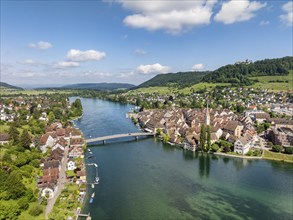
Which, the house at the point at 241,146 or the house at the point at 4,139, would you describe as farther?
the house at the point at 4,139

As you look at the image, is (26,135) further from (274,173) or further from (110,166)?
(274,173)

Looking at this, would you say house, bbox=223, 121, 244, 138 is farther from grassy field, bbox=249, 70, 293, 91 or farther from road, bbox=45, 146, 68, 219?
grassy field, bbox=249, 70, 293, 91

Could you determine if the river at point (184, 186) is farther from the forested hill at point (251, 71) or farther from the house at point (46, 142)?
the forested hill at point (251, 71)

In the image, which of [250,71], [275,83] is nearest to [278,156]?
[275,83]

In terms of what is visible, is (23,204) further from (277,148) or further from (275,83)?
(275,83)

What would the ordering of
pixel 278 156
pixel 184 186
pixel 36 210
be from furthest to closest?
pixel 278 156
pixel 184 186
pixel 36 210

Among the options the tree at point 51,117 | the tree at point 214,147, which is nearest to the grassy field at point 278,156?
the tree at point 214,147

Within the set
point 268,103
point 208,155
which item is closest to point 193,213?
point 208,155

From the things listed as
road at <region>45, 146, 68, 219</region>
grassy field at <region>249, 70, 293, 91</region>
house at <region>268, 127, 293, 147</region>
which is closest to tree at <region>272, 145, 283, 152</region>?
house at <region>268, 127, 293, 147</region>
